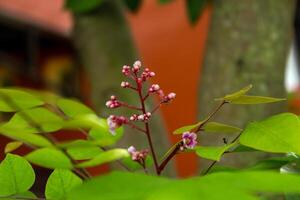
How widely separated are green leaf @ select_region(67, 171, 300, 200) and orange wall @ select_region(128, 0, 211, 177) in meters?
3.09

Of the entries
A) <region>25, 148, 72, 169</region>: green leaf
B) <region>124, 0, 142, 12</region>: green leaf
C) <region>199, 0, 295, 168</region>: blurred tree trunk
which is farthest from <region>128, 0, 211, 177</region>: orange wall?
<region>25, 148, 72, 169</region>: green leaf

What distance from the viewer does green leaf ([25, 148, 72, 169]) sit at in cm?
35

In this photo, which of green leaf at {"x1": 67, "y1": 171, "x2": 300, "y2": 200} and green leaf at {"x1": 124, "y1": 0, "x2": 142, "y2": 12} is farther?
green leaf at {"x1": 124, "y1": 0, "x2": 142, "y2": 12}

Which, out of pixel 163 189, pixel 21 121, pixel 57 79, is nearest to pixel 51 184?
pixel 21 121

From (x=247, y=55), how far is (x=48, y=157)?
890 millimetres

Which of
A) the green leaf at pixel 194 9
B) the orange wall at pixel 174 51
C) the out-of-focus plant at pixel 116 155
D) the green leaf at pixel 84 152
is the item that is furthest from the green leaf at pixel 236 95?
the orange wall at pixel 174 51

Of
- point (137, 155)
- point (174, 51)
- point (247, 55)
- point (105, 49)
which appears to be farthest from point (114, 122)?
point (174, 51)

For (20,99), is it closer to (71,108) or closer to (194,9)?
(71,108)

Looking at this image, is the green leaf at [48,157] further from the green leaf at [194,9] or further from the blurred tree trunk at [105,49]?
the green leaf at [194,9]

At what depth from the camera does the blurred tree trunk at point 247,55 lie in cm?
117

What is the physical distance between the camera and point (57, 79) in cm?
377

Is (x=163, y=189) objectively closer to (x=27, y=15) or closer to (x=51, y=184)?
(x=51, y=184)

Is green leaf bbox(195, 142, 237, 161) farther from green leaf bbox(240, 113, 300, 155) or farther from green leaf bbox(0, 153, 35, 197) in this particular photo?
green leaf bbox(0, 153, 35, 197)

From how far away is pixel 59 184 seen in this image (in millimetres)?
457
